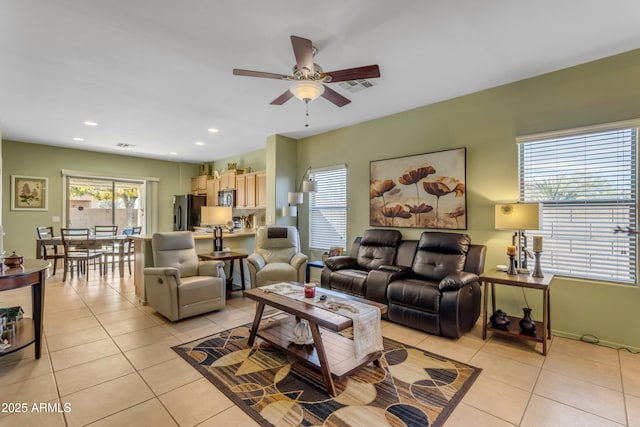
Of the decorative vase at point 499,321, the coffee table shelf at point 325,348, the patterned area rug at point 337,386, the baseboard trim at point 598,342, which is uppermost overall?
the decorative vase at point 499,321

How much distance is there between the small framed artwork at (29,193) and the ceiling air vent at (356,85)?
6.72m

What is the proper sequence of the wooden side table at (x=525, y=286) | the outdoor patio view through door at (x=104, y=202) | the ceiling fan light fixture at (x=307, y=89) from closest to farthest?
1. the ceiling fan light fixture at (x=307, y=89)
2. the wooden side table at (x=525, y=286)
3. the outdoor patio view through door at (x=104, y=202)

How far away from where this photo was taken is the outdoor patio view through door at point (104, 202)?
671 cm

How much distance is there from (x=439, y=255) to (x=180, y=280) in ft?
10.0

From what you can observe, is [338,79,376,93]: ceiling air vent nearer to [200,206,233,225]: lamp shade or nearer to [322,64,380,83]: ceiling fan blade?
[322,64,380,83]: ceiling fan blade

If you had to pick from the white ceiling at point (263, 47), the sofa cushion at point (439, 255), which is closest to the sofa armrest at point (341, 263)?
the sofa cushion at point (439, 255)

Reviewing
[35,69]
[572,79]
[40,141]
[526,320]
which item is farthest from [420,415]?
[40,141]

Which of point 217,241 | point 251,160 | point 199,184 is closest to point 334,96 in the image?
point 217,241

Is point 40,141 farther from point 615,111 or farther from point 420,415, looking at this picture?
point 615,111

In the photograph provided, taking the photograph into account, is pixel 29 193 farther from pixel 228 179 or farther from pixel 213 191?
pixel 228 179

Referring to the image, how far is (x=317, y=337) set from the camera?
2.15 metres

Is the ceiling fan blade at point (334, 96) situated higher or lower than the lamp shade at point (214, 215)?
higher

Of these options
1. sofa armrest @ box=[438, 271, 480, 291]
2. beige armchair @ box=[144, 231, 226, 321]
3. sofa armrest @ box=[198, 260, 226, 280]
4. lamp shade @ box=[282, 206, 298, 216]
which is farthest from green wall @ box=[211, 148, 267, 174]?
sofa armrest @ box=[438, 271, 480, 291]

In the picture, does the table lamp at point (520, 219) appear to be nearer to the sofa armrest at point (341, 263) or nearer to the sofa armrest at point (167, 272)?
the sofa armrest at point (341, 263)
